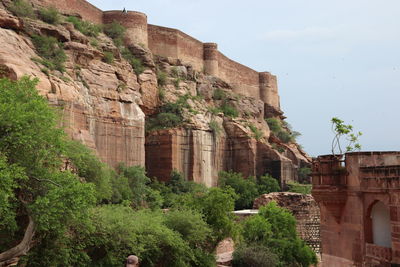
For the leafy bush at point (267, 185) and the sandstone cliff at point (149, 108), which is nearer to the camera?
the sandstone cliff at point (149, 108)

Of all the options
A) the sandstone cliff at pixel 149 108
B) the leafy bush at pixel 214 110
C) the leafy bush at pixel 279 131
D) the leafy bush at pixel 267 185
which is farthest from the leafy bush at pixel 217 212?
the leafy bush at pixel 279 131

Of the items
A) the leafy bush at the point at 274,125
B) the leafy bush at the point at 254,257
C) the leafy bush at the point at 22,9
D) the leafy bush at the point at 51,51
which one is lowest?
the leafy bush at the point at 254,257

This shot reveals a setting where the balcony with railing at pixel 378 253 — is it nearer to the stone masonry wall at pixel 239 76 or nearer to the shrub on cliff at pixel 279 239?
the shrub on cliff at pixel 279 239

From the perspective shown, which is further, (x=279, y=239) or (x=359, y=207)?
(x=279, y=239)

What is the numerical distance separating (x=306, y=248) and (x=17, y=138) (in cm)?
1845

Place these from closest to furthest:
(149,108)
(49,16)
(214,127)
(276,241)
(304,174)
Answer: (276,241)
(49,16)
(149,108)
(214,127)
(304,174)

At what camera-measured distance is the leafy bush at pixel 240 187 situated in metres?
39.1

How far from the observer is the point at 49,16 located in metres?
29.4

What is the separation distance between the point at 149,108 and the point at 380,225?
23.3m

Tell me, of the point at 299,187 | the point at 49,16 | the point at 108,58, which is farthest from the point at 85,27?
the point at 299,187

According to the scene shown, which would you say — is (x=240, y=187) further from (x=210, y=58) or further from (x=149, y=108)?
(x=210, y=58)

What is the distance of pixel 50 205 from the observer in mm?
14273

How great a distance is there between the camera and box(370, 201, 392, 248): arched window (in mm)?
13477

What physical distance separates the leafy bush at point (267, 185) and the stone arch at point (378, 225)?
2663cm
